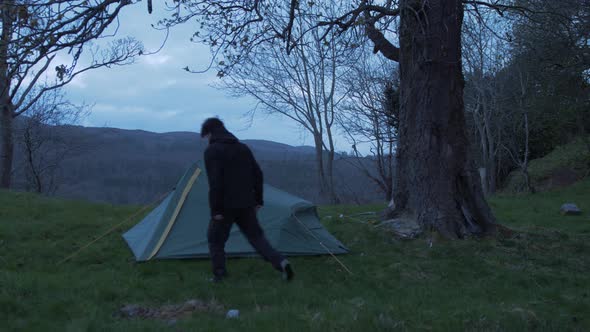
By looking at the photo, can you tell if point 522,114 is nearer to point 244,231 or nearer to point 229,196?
point 244,231

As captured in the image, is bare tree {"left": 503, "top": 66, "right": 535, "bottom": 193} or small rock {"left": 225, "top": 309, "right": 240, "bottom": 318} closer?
small rock {"left": 225, "top": 309, "right": 240, "bottom": 318}

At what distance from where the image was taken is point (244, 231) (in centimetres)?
613

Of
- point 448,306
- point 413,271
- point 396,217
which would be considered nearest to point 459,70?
point 396,217

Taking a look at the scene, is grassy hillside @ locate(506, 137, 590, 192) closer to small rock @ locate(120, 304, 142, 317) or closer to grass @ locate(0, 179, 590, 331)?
grass @ locate(0, 179, 590, 331)

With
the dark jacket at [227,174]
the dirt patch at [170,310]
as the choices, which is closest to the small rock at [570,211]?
the dark jacket at [227,174]

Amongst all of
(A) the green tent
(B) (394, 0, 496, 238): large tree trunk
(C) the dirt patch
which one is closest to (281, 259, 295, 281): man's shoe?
(C) the dirt patch

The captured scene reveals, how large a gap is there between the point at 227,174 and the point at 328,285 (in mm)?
1698

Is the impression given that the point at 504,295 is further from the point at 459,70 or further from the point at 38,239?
the point at 38,239

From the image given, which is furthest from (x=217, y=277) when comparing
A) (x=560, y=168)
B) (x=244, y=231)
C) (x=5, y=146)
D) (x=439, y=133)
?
(x=560, y=168)

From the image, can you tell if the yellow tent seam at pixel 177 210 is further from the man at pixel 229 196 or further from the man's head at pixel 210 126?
the man's head at pixel 210 126

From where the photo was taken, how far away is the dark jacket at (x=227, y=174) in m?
5.88

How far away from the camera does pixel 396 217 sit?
29.1 feet

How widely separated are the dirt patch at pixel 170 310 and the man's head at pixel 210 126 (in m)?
1.96

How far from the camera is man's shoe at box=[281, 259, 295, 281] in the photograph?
19.4 ft
